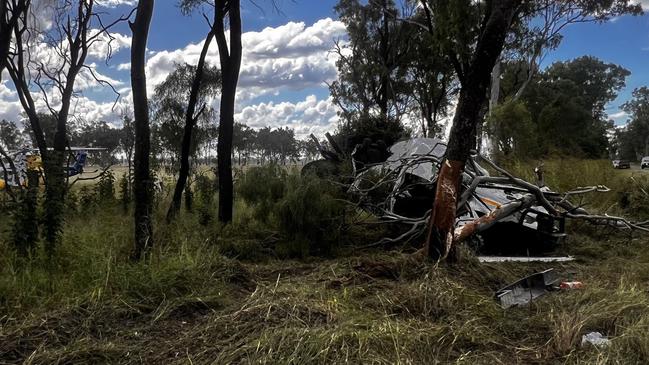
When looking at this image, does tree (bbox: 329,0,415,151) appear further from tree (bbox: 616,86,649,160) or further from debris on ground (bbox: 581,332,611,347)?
tree (bbox: 616,86,649,160)

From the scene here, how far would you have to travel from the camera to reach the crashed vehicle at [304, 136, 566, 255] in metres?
7.70

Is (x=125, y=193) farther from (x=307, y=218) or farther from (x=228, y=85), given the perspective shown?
(x=307, y=218)

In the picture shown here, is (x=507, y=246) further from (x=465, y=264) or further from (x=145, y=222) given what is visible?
(x=145, y=222)

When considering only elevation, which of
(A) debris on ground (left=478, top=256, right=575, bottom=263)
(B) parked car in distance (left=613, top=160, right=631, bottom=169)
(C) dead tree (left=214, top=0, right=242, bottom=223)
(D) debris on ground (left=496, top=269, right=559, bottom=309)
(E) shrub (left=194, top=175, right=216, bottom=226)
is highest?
(C) dead tree (left=214, top=0, right=242, bottom=223)

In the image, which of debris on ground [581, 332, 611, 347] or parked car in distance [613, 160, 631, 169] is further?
parked car in distance [613, 160, 631, 169]

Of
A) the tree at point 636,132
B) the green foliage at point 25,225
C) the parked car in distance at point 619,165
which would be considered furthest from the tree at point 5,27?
the tree at point 636,132

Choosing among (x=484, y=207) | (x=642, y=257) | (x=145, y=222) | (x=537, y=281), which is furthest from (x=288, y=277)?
(x=642, y=257)

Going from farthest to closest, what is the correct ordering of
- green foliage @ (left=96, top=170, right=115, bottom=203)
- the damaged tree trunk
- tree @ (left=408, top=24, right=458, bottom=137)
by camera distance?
tree @ (left=408, top=24, right=458, bottom=137), green foliage @ (left=96, top=170, right=115, bottom=203), the damaged tree trunk

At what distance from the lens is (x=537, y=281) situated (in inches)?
209

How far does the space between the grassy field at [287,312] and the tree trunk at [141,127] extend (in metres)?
0.30

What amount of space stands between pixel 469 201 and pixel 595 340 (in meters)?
4.54

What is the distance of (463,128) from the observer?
580 cm

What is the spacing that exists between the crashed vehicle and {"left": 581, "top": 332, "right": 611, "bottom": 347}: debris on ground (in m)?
3.04

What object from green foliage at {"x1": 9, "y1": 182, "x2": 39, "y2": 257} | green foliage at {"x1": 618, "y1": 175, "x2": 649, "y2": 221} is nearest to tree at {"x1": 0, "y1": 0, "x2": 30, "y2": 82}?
green foliage at {"x1": 9, "y1": 182, "x2": 39, "y2": 257}
